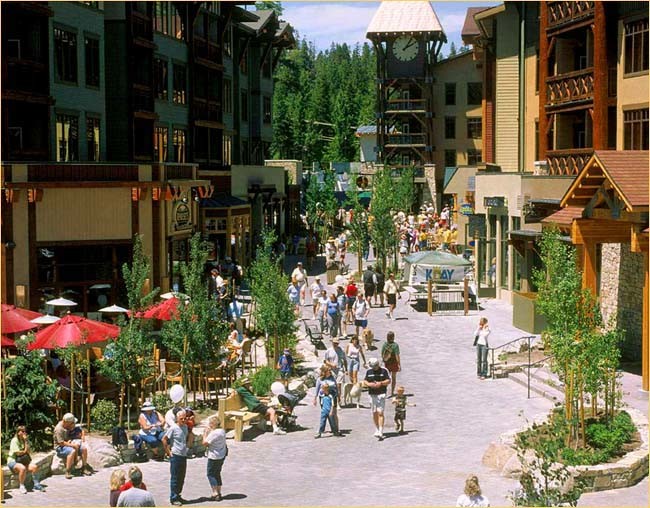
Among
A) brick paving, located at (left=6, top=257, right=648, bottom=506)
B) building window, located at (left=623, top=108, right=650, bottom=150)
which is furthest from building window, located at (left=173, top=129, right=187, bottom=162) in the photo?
brick paving, located at (left=6, top=257, right=648, bottom=506)

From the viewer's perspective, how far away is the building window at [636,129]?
3706 cm

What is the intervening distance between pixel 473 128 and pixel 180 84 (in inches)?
1918

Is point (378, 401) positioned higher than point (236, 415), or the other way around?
point (378, 401)

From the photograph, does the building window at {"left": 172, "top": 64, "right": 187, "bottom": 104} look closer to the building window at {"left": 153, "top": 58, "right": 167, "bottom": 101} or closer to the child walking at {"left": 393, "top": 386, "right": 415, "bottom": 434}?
the building window at {"left": 153, "top": 58, "right": 167, "bottom": 101}

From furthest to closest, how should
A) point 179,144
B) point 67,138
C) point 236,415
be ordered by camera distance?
1. point 179,144
2. point 67,138
3. point 236,415

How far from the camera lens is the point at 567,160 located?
43281mm

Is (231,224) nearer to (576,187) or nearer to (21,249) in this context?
(21,249)

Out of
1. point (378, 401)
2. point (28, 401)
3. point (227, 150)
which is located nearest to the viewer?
point (28, 401)

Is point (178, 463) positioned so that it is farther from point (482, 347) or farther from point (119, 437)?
point (482, 347)

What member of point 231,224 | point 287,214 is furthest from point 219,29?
point 287,214

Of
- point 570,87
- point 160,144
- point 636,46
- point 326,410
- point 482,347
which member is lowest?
point 326,410

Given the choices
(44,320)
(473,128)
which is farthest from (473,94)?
(44,320)

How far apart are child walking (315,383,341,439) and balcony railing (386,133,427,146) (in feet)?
252

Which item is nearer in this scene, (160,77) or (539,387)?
(539,387)
